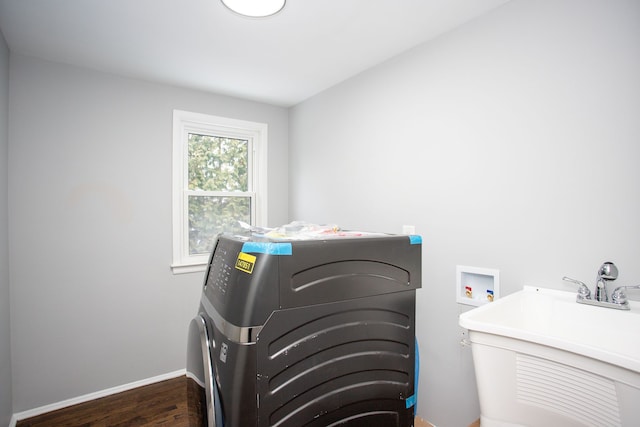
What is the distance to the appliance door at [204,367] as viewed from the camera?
0.87m

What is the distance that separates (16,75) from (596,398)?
3358 mm

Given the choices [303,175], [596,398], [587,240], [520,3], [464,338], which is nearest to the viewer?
[596,398]

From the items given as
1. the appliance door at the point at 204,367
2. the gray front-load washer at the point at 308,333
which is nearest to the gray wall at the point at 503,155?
the gray front-load washer at the point at 308,333

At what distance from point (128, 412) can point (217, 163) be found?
2044mm

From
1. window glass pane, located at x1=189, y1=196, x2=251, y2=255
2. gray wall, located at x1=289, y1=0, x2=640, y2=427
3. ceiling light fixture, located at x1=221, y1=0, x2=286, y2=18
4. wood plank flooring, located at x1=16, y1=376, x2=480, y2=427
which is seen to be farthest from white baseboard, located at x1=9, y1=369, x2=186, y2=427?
ceiling light fixture, located at x1=221, y1=0, x2=286, y2=18

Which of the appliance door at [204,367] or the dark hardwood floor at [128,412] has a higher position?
the appliance door at [204,367]


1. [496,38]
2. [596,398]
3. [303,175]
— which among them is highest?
[496,38]

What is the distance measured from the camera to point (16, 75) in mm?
2193

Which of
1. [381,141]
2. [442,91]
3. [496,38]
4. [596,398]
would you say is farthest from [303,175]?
[596,398]

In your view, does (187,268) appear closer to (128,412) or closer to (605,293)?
(128,412)

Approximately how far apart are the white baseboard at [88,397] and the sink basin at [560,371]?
257 centimetres

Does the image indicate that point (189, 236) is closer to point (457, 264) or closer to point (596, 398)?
point (457, 264)

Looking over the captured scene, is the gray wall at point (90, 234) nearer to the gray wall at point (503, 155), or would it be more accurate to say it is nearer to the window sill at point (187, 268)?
the window sill at point (187, 268)

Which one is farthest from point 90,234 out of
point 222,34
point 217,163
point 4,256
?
point 222,34
